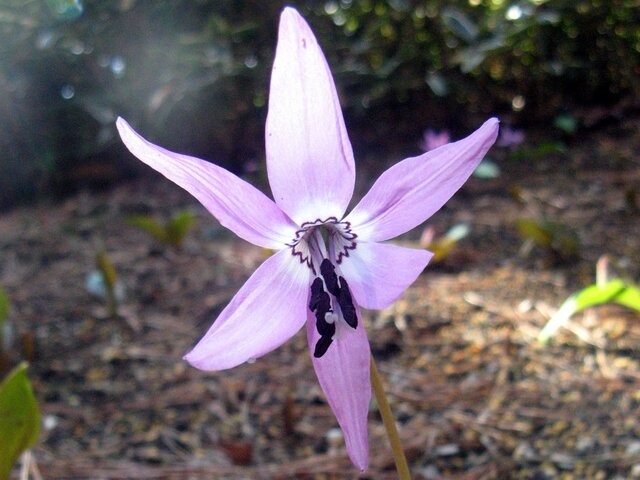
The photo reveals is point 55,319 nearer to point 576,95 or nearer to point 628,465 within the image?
point 628,465

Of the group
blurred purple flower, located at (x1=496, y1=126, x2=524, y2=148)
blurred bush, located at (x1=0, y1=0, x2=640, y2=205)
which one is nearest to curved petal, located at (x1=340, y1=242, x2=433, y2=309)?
blurred bush, located at (x1=0, y1=0, x2=640, y2=205)

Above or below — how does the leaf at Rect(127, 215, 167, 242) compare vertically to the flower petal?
above

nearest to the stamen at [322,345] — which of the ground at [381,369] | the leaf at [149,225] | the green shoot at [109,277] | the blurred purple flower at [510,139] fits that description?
the ground at [381,369]

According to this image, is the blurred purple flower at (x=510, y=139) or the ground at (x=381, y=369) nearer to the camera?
the ground at (x=381, y=369)

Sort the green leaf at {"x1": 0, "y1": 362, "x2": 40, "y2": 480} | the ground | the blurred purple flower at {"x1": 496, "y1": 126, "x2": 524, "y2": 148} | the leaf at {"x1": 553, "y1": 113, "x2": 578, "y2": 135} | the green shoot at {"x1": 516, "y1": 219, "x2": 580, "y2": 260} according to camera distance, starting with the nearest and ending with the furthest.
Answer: the green leaf at {"x1": 0, "y1": 362, "x2": 40, "y2": 480}, the ground, the green shoot at {"x1": 516, "y1": 219, "x2": 580, "y2": 260}, the blurred purple flower at {"x1": 496, "y1": 126, "x2": 524, "y2": 148}, the leaf at {"x1": 553, "y1": 113, "x2": 578, "y2": 135}

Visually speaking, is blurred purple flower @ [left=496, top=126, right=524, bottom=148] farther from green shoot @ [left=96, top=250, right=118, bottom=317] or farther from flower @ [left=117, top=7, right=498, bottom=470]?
flower @ [left=117, top=7, right=498, bottom=470]

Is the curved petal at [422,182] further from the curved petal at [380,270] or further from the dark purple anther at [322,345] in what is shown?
the dark purple anther at [322,345]

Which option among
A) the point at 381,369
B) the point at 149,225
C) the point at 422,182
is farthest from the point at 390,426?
the point at 149,225
